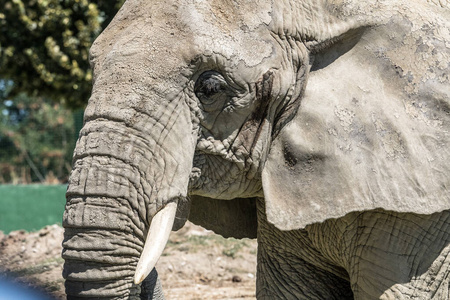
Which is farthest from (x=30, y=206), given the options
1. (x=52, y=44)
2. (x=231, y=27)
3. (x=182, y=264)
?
(x=231, y=27)

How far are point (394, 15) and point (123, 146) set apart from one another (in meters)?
1.28

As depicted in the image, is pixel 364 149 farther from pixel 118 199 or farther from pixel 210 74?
pixel 118 199

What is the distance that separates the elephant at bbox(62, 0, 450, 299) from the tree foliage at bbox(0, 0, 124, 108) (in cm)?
710

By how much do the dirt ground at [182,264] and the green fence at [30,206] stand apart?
1505mm

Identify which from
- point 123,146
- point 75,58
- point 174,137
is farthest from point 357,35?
point 75,58

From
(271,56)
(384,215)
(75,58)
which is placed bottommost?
(75,58)

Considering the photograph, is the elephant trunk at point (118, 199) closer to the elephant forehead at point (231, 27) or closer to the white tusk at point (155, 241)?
the white tusk at point (155, 241)

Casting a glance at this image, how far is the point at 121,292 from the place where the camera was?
2783 millimetres

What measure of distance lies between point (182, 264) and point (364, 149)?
4100 millimetres

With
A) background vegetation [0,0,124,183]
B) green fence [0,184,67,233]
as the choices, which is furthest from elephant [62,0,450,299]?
background vegetation [0,0,124,183]

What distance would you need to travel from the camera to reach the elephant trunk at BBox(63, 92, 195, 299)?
2.73 m

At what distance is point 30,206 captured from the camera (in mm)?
9594

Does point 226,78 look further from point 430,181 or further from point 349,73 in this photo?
point 430,181

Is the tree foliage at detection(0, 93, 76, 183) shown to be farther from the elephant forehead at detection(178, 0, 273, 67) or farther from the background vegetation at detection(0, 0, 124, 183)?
the elephant forehead at detection(178, 0, 273, 67)
